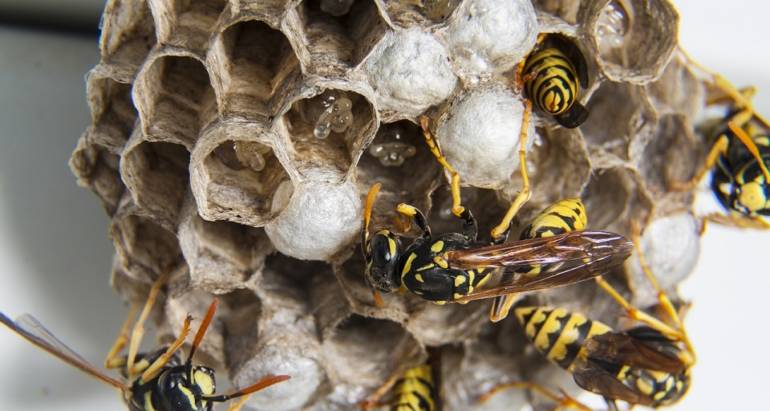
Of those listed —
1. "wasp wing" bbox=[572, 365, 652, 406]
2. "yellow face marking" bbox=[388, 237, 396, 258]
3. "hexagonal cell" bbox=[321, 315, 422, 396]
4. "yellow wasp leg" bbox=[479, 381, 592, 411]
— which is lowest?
"yellow wasp leg" bbox=[479, 381, 592, 411]

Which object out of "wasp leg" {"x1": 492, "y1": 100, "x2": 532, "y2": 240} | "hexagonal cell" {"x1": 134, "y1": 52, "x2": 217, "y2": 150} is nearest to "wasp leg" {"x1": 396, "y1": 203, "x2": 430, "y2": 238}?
"wasp leg" {"x1": 492, "y1": 100, "x2": 532, "y2": 240}

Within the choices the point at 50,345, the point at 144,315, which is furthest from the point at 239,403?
the point at 50,345

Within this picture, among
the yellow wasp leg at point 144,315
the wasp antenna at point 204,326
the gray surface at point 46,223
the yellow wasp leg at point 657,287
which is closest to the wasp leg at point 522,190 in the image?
the yellow wasp leg at point 657,287

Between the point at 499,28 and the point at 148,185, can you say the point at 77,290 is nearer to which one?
the point at 148,185

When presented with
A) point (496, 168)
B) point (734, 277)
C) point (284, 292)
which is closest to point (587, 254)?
point (496, 168)

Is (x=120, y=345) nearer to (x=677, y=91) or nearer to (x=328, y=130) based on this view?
(x=328, y=130)

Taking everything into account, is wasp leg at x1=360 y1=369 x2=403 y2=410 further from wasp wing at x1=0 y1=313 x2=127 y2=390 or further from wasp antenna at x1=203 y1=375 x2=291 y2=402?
wasp wing at x1=0 y1=313 x2=127 y2=390
